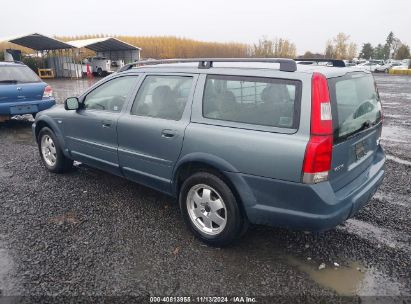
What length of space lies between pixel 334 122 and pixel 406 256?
1562mm

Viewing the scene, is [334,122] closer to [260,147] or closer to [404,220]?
[260,147]

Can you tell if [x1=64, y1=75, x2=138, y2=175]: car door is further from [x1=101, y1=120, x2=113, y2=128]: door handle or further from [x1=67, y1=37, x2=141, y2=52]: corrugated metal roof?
[x1=67, y1=37, x2=141, y2=52]: corrugated metal roof

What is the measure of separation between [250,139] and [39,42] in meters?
32.1

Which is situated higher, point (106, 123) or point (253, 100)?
point (253, 100)

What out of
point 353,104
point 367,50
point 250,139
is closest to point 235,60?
point 250,139

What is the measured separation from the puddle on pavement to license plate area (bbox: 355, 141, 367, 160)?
979 millimetres

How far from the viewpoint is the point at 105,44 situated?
110ft

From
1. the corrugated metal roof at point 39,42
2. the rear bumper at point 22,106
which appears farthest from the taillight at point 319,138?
the corrugated metal roof at point 39,42

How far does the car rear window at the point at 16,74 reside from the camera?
8.06 metres

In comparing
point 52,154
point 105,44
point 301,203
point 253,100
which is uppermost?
point 105,44

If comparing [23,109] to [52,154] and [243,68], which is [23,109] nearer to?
[52,154]

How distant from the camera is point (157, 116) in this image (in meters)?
3.62

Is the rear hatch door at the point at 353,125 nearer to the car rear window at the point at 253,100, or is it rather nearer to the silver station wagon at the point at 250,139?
the silver station wagon at the point at 250,139

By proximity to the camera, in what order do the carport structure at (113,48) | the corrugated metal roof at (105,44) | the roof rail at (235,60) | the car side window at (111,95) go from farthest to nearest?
1. the carport structure at (113,48)
2. the corrugated metal roof at (105,44)
3. the car side window at (111,95)
4. the roof rail at (235,60)
